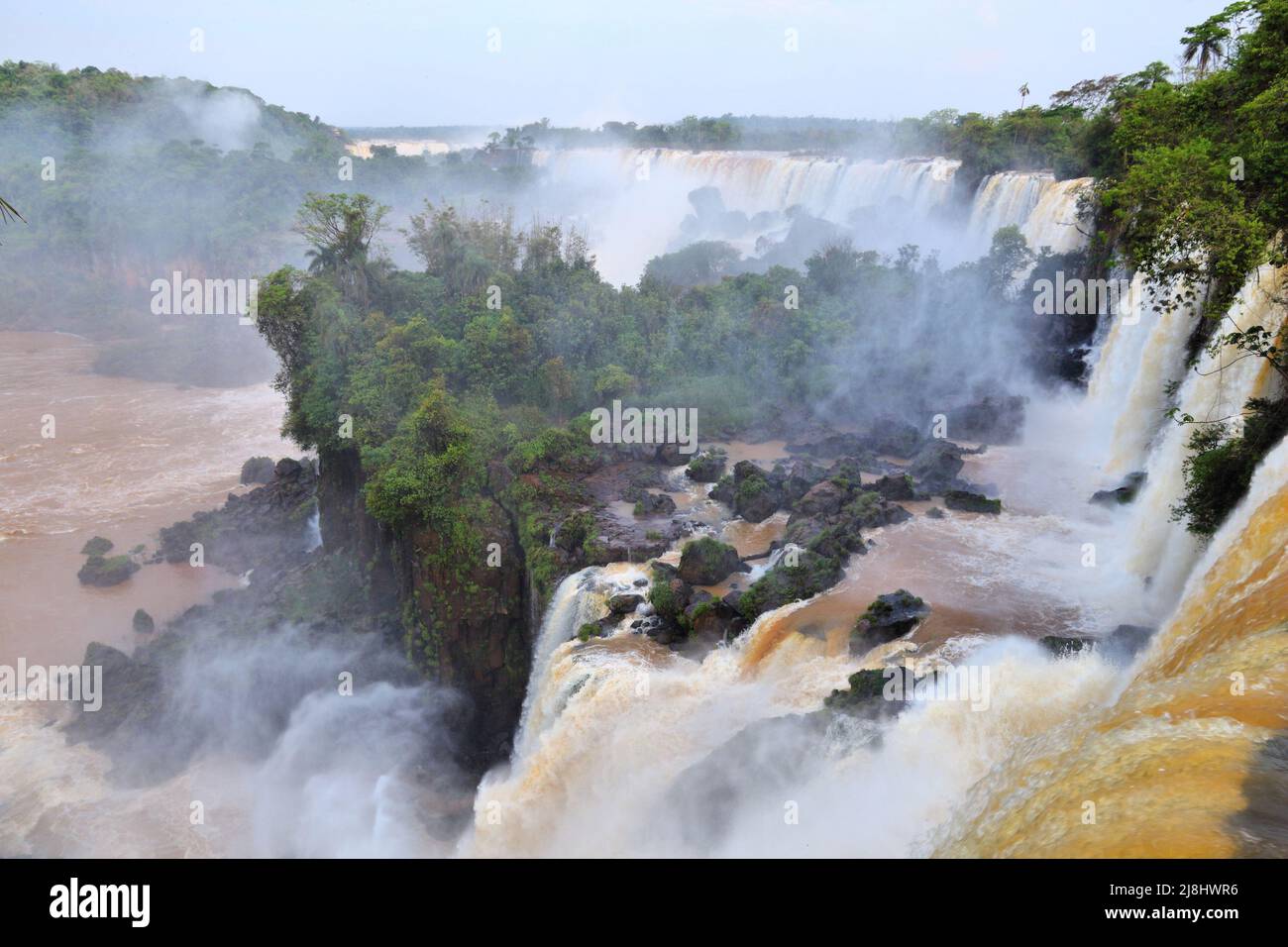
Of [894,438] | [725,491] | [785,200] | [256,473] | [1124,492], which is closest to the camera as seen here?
[1124,492]

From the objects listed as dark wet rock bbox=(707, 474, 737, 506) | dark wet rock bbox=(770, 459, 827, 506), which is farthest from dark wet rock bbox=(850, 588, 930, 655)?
dark wet rock bbox=(707, 474, 737, 506)

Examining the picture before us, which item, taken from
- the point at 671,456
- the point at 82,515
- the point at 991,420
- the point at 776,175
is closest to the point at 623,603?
the point at 671,456

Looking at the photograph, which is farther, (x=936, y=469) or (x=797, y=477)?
(x=936, y=469)

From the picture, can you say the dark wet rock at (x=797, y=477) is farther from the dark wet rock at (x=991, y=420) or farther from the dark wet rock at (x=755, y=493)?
the dark wet rock at (x=991, y=420)

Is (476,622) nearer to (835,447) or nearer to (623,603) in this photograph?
(623,603)

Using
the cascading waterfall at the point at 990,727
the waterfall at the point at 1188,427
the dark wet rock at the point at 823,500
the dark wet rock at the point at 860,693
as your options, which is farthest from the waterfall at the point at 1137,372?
the dark wet rock at the point at 860,693

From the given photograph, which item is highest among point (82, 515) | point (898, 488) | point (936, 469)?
point (936, 469)

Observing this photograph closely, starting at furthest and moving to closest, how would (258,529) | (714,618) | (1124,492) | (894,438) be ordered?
(258,529), (894,438), (1124,492), (714,618)
